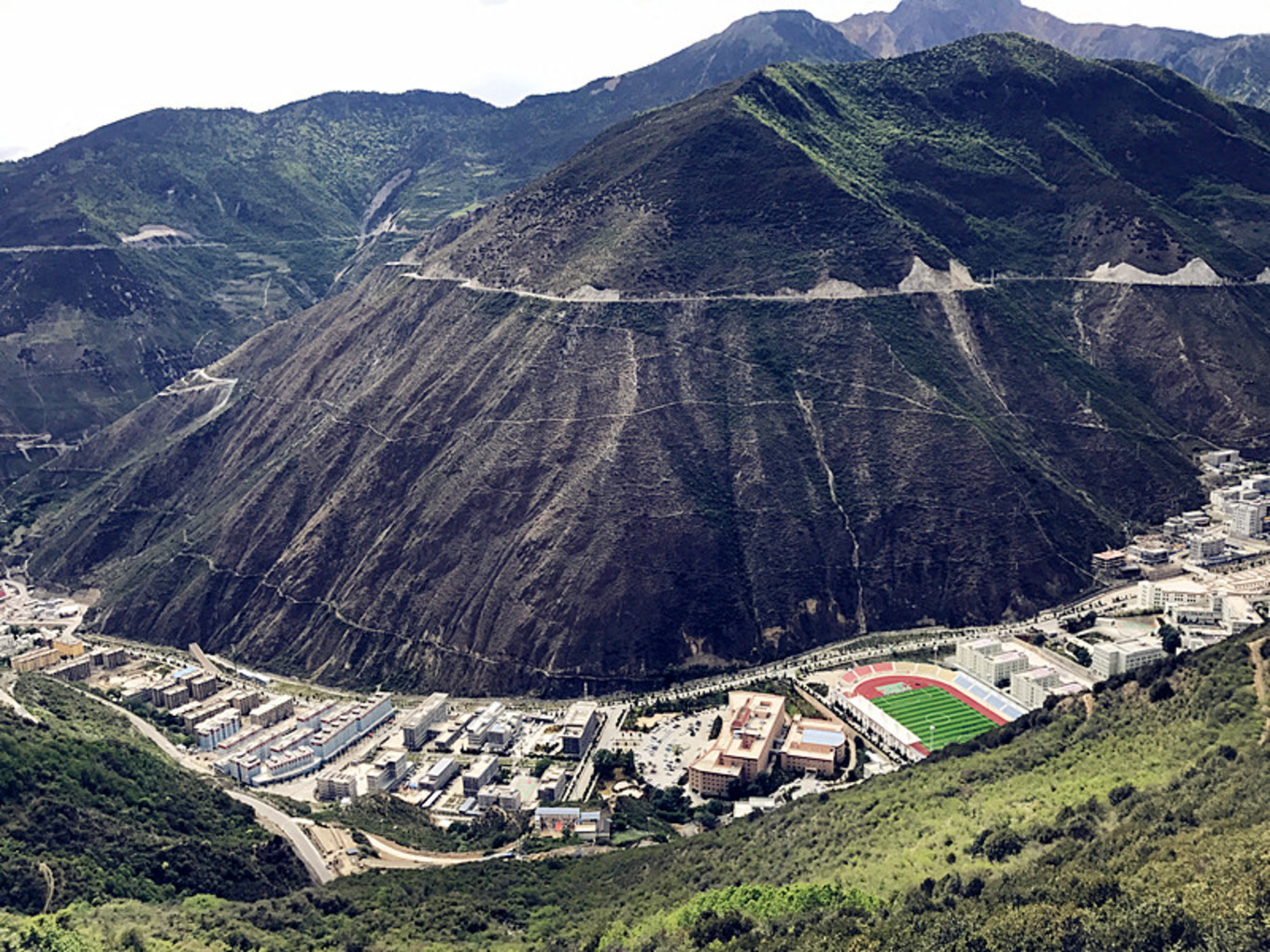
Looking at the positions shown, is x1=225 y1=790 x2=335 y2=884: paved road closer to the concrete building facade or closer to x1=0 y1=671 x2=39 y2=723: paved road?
x1=0 y1=671 x2=39 y2=723: paved road

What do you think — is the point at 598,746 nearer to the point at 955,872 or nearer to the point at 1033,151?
the point at 955,872

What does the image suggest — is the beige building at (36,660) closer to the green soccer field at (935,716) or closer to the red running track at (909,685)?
the red running track at (909,685)

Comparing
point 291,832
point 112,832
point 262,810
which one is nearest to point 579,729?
point 291,832

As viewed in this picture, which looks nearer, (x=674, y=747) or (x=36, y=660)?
(x=674, y=747)

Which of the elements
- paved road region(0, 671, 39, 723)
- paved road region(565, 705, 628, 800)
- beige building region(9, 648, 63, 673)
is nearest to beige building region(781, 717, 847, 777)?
paved road region(565, 705, 628, 800)

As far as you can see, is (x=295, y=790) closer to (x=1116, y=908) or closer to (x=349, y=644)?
(x=349, y=644)

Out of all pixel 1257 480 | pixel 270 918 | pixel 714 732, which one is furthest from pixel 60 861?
pixel 1257 480
